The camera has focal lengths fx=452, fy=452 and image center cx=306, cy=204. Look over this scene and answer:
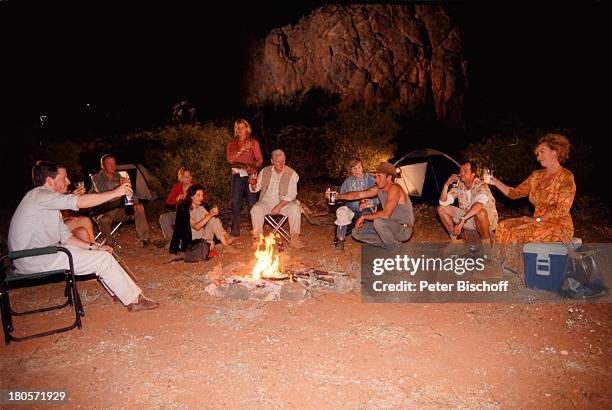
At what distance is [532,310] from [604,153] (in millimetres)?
12333

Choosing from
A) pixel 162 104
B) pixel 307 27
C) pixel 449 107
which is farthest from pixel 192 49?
pixel 449 107

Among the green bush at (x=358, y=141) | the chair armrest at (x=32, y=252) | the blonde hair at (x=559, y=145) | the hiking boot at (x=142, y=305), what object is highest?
the green bush at (x=358, y=141)

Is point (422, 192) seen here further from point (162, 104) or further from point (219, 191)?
point (162, 104)

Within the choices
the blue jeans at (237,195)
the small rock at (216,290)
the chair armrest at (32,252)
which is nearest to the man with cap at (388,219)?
the small rock at (216,290)

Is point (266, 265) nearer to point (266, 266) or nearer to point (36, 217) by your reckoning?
point (266, 266)

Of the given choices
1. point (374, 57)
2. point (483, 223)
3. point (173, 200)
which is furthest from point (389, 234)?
point (374, 57)

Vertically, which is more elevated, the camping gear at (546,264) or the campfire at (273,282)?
the camping gear at (546,264)

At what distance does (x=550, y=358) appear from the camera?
344 cm

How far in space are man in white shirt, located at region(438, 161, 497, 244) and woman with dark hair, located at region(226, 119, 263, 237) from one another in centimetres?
284

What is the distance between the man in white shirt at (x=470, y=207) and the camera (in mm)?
5145

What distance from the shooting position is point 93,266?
13.5 ft

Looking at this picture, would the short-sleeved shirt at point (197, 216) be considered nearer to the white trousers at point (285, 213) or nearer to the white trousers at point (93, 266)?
the white trousers at point (285, 213)

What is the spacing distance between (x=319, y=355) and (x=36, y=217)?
8.96 feet

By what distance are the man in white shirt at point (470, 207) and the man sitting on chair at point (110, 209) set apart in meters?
4.23
